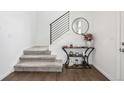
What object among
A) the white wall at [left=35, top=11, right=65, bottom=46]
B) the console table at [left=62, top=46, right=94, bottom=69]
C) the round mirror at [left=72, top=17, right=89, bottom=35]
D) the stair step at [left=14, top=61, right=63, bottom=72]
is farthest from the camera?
the white wall at [left=35, top=11, right=65, bottom=46]

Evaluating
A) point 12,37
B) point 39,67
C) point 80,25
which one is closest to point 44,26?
point 80,25

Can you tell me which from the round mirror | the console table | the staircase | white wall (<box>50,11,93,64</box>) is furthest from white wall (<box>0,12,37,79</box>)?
the round mirror

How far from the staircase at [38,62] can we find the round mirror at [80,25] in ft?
5.28

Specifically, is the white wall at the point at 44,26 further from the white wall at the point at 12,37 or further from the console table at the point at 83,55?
the console table at the point at 83,55

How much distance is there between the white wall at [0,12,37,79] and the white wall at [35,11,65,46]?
2.60 ft

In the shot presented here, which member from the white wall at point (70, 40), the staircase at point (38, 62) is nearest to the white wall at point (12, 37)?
the staircase at point (38, 62)

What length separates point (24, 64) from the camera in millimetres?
Answer: 4418

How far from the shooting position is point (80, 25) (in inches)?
231

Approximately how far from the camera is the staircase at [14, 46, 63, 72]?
4353 millimetres

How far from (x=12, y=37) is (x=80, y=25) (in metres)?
2.93

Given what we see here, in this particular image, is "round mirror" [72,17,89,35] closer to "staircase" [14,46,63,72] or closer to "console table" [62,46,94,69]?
"console table" [62,46,94,69]
